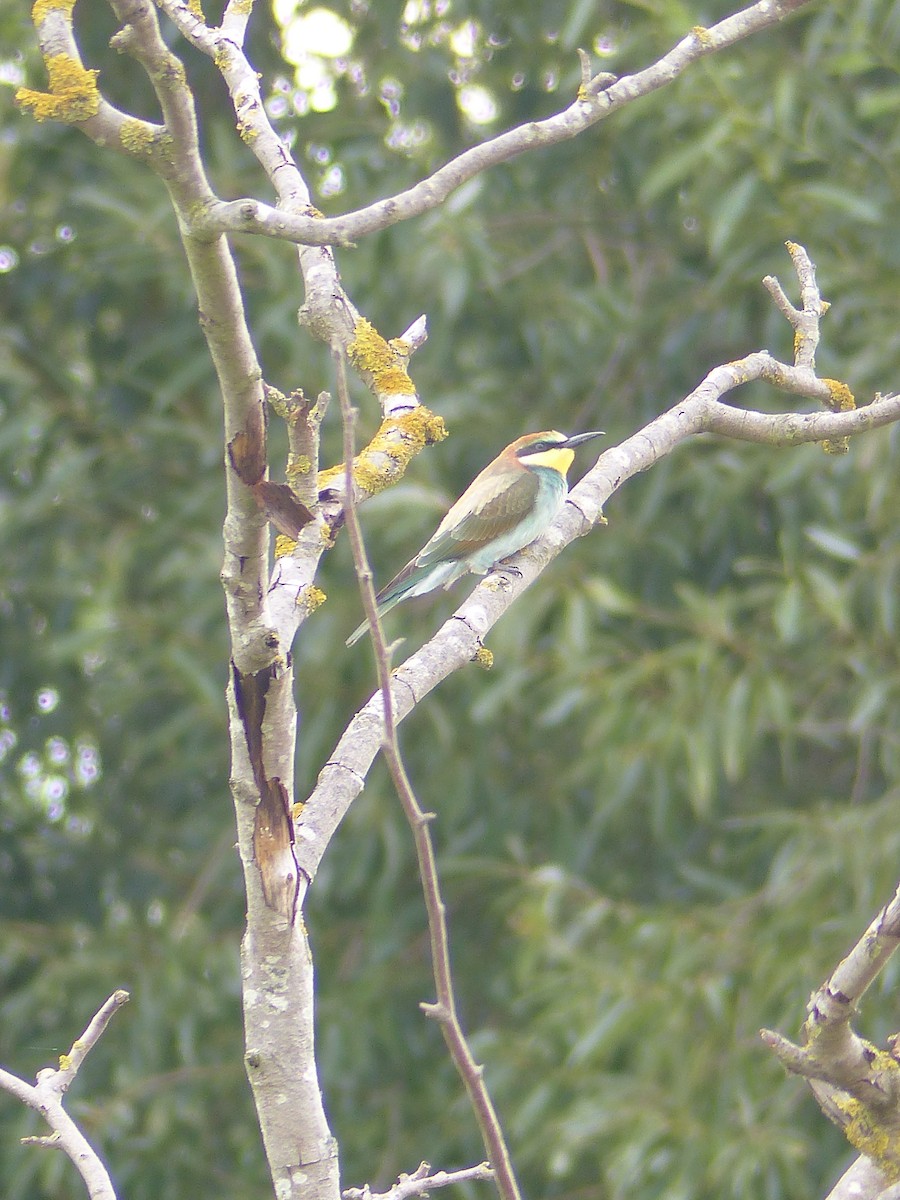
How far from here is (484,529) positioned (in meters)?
2.85

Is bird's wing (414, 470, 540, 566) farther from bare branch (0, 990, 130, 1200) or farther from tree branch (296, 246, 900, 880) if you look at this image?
bare branch (0, 990, 130, 1200)

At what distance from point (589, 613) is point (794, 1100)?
102cm

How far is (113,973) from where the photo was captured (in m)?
3.38

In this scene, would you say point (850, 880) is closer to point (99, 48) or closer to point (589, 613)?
point (589, 613)

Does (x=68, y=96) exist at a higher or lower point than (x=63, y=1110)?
higher

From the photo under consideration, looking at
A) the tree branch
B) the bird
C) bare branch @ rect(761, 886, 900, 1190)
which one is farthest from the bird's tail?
bare branch @ rect(761, 886, 900, 1190)

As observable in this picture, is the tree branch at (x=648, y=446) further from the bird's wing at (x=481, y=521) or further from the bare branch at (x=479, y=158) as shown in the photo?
the bird's wing at (x=481, y=521)

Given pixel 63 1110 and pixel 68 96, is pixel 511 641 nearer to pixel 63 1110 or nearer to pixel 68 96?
pixel 63 1110

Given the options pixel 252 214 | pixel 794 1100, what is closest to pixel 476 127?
pixel 794 1100

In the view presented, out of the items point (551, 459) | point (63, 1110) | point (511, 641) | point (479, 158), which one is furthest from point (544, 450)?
point (63, 1110)

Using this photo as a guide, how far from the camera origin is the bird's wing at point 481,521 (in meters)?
2.84

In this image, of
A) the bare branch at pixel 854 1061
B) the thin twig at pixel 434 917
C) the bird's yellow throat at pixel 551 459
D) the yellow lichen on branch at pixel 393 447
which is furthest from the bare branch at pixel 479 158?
the bird's yellow throat at pixel 551 459

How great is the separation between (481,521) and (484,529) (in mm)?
16

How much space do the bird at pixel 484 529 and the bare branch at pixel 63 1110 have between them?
5.46ft
